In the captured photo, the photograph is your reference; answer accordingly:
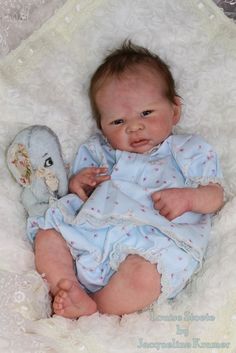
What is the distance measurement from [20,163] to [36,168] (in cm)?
5

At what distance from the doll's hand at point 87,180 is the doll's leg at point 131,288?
28cm

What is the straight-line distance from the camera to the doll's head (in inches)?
75.0

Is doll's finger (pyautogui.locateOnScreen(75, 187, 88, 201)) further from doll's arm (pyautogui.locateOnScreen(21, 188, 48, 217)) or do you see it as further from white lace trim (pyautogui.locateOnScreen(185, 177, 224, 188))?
white lace trim (pyautogui.locateOnScreen(185, 177, 224, 188))

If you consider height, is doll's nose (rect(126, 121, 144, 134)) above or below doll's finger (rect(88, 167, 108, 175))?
above

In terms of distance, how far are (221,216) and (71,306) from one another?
1.51 ft

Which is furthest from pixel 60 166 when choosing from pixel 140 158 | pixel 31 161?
pixel 140 158

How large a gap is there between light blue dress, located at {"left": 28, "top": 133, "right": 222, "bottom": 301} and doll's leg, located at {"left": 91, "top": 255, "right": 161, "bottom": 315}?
21 millimetres

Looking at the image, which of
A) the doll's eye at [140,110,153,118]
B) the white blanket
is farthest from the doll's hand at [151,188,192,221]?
the doll's eye at [140,110,153,118]

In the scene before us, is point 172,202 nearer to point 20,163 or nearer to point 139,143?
point 139,143

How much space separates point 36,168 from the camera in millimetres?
1863

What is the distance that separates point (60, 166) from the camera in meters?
1.89

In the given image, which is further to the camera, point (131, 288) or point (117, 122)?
point (117, 122)

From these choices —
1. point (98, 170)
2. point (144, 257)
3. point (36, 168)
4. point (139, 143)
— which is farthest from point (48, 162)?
point (144, 257)

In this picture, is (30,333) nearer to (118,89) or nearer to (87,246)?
(87,246)
